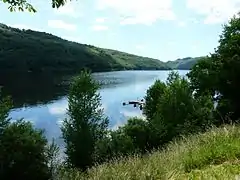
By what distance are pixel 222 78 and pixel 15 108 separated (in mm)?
50649

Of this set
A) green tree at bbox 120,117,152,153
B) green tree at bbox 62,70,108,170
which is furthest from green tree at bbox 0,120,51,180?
green tree at bbox 120,117,152,153

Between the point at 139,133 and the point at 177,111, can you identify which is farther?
the point at 177,111

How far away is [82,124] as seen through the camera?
161 ft

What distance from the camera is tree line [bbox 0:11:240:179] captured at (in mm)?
38938

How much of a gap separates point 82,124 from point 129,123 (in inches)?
230

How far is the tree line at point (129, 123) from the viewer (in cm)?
3894

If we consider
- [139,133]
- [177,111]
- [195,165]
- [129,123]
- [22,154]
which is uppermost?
[195,165]

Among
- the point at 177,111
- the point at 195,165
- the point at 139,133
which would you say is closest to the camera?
the point at 195,165

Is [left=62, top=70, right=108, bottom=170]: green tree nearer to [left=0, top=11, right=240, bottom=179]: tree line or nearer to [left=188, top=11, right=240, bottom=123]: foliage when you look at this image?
[left=0, top=11, right=240, bottom=179]: tree line

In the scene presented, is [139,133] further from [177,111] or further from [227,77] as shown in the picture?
[227,77]

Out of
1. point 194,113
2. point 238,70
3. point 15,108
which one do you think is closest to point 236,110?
point 238,70

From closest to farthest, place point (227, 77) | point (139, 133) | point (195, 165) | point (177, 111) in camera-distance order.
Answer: point (195, 165), point (227, 77), point (139, 133), point (177, 111)

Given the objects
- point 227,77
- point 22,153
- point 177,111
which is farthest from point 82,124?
point 227,77

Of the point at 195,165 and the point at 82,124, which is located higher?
the point at 195,165
